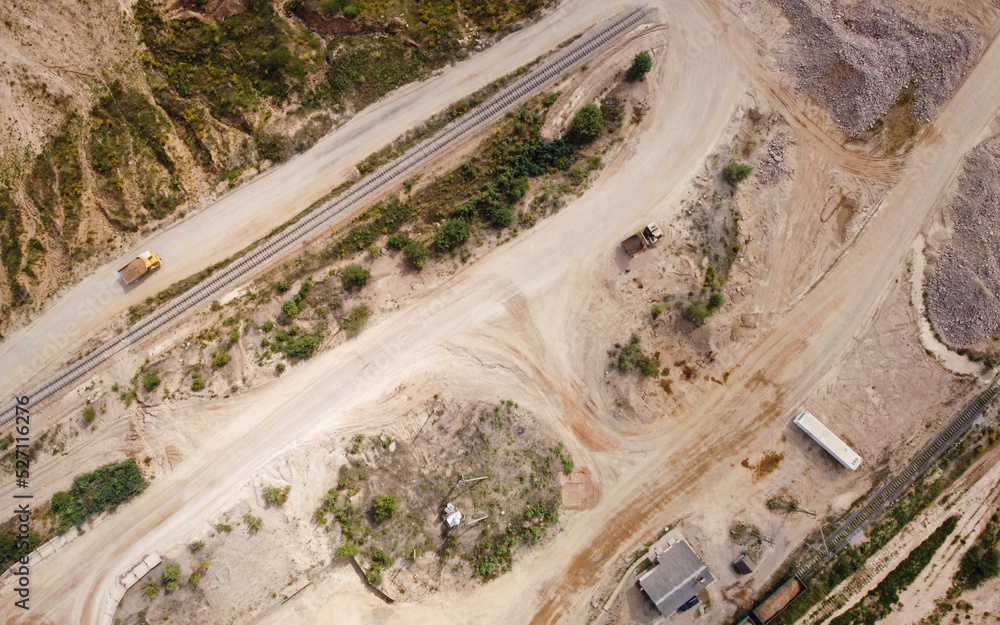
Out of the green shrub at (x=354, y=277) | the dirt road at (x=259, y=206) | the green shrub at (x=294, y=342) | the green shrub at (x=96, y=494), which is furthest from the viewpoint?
the dirt road at (x=259, y=206)

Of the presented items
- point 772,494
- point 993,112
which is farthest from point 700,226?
point 993,112

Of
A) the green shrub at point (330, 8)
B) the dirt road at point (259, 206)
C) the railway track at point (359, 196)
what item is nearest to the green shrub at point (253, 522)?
the railway track at point (359, 196)

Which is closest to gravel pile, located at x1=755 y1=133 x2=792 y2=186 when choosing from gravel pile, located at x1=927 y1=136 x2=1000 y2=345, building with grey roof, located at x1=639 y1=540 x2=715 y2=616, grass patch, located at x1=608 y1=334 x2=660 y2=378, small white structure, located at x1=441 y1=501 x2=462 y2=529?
gravel pile, located at x1=927 y1=136 x2=1000 y2=345

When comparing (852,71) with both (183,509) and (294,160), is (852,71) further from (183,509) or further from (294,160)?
(183,509)

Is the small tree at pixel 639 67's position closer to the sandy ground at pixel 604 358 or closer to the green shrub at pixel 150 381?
the sandy ground at pixel 604 358

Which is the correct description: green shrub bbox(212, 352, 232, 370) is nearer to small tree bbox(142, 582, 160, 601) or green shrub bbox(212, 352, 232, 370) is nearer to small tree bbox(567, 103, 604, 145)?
small tree bbox(142, 582, 160, 601)

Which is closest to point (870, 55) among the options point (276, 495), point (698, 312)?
point (698, 312)
